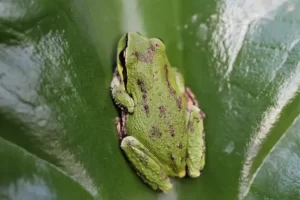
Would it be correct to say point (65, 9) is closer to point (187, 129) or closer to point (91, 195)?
point (91, 195)

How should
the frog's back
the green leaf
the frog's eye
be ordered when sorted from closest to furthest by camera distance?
the green leaf → the frog's eye → the frog's back

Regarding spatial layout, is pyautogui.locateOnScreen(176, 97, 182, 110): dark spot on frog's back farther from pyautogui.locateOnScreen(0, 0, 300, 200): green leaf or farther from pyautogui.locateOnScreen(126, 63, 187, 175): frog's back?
pyautogui.locateOnScreen(0, 0, 300, 200): green leaf

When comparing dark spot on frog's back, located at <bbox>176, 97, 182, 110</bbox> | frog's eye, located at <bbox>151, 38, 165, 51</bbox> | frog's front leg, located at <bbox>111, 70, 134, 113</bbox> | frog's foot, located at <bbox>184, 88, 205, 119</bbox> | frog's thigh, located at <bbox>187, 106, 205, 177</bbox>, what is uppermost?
frog's eye, located at <bbox>151, 38, 165, 51</bbox>

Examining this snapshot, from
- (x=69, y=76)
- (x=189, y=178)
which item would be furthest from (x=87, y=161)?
(x=189, y=178)

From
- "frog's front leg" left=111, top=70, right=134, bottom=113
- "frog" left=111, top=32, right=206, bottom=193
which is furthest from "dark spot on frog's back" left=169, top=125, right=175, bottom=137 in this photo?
"frog's front leg" left=111, top=70, right=134, bottom=113

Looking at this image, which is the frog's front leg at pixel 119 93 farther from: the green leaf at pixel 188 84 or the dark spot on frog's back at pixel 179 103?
the dark spot on frog's back at pixel 179 103

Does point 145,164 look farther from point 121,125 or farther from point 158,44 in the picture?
point 158,44
